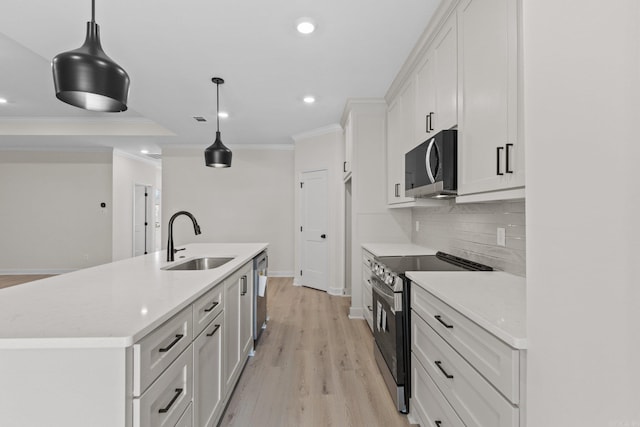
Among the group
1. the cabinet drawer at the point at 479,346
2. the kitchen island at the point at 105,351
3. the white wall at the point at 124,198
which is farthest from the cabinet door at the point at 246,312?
the white wall at the point at 124,198

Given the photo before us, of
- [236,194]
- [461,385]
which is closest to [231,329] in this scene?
[461,385]

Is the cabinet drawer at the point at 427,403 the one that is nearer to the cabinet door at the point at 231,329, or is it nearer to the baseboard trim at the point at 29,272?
the cabinet door at the point at 231,329

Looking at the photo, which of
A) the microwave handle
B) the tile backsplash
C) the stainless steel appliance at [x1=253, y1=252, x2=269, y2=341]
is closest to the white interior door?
the stainless steel appliance at [x1=253, y1=252, x2=269, y2=341]

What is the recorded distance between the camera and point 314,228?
17.1 feet

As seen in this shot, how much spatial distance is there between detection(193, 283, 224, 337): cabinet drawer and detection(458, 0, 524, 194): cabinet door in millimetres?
1585

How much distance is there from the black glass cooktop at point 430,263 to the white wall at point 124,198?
20.8ft

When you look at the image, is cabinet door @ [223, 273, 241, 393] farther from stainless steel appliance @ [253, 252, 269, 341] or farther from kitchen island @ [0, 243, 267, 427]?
stainless steel appliance @ [253, 252, 269, 341]

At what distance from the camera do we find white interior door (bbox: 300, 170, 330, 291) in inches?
198

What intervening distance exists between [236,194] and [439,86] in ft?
15.9

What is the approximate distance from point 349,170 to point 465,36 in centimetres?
231

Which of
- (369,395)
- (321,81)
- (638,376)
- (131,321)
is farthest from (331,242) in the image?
(638,376)

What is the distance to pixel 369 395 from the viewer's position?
7.06 ft

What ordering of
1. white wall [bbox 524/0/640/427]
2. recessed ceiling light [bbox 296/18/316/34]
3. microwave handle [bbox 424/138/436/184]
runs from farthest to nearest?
recessed ceiling light [bbox 296/18/316/34]
microwave handle [bbox 424/138/436/184]
white wall [bbox 524/0/640/427]

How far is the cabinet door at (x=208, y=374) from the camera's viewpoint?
55.6 inches
